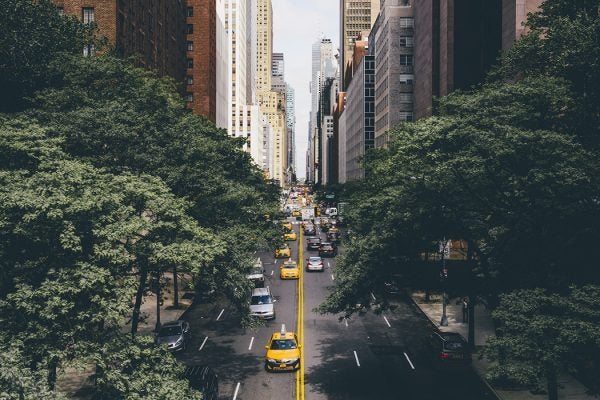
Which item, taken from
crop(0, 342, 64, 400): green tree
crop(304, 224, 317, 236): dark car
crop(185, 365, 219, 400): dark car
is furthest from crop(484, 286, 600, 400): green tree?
crop(304, 224, 317, 236): dark car

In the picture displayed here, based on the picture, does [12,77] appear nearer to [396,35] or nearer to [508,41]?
[508,41]

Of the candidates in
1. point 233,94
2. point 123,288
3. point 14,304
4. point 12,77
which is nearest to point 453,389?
point 123,288

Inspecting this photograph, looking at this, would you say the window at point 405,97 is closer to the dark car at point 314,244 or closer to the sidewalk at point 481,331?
the dark car at point 314,244

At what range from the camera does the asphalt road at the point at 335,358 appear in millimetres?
23203

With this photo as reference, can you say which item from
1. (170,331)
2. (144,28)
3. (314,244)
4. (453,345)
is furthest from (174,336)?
(144,28)

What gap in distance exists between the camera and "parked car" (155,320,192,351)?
28.2m

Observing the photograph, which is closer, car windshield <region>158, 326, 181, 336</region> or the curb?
the curb

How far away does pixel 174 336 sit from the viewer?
28.8m

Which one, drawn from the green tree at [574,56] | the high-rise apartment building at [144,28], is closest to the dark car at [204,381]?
the green tree at [574,56]

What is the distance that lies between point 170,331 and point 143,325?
617 cm

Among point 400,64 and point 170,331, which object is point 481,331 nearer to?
point 170,331

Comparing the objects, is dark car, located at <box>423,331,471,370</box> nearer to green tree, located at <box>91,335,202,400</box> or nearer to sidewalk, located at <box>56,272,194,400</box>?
sidewalk, located at <box>56,272,194,400</box>

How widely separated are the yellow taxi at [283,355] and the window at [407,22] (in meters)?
76.4

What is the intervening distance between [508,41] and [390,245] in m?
28.1
